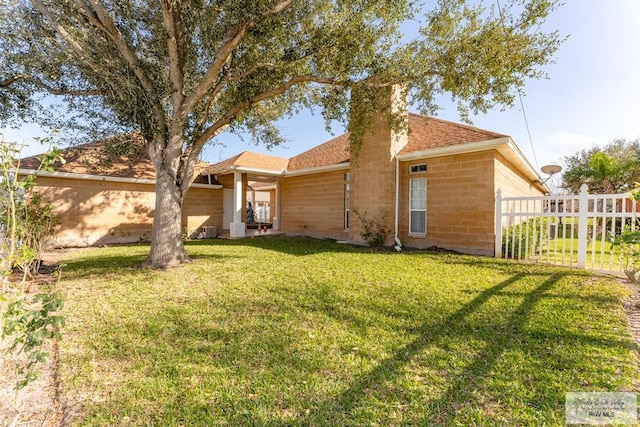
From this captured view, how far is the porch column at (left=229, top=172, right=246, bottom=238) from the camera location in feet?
50.1

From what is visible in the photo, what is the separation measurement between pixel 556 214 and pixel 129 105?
11.5m

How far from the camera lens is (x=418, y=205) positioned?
1153 centimetres

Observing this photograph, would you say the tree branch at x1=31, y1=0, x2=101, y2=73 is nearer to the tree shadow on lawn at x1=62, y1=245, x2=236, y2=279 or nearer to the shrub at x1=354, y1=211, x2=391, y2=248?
the tree shadow on lawn at x1=62, y1=245, x2=236, y2=279

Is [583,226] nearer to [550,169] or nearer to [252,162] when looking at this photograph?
[550,169]

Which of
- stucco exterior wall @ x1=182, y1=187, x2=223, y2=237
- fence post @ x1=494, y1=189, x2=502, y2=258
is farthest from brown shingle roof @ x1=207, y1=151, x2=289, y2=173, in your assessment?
fence post @ x1=494, y1=189, x2=502, y2=258

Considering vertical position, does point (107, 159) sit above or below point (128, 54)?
below

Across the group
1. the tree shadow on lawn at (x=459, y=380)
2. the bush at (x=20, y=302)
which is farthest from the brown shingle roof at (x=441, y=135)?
the bush at (x=20, y=302)

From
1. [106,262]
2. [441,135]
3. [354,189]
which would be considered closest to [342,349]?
[106,262]

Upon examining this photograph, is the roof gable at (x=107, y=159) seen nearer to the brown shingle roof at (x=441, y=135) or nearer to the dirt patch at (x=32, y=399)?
the dirt patch at (x=32, y=399)

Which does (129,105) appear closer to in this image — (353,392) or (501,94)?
(353,392)

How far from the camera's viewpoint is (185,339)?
3836 mm

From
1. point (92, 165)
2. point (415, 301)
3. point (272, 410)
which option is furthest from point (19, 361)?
point (92, 165)

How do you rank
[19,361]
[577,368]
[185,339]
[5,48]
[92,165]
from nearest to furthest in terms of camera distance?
[577,368], [19,361], [185,339], [5,48], [92,165]

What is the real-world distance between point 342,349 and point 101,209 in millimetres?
14323
